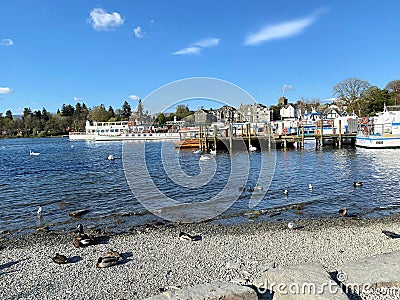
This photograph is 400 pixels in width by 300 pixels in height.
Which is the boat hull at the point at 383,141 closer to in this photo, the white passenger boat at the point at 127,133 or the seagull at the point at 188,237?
the seagull at the point at 188,237

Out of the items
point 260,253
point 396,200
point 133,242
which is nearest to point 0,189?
point 133,242

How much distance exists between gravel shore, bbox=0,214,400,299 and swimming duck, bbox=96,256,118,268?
0.47 feet

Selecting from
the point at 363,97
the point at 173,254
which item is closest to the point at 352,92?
the point at 363,97

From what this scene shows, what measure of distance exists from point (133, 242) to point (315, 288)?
243 inches

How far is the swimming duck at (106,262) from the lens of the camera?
327 inches

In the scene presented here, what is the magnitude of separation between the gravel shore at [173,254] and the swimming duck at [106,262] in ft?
0.47

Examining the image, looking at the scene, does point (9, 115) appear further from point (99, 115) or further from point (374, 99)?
point (374, 99)

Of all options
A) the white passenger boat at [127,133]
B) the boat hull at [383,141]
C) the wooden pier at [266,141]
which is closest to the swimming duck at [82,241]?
the wooden pier at [266,141]

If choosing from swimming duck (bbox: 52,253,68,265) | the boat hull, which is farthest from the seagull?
the boat hull

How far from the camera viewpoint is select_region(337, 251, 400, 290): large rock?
20.5 feet

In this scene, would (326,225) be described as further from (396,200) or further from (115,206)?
(115,206)

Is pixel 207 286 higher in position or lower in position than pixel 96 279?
higher

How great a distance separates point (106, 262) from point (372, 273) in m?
6.21

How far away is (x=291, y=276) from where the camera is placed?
6.37 metres
